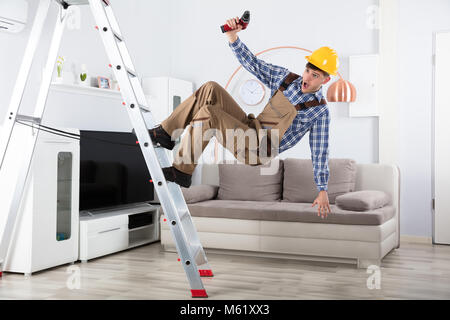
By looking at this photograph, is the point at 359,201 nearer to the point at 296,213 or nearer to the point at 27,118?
the point at 296,213

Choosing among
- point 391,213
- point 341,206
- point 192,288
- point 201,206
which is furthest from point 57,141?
point 391,213

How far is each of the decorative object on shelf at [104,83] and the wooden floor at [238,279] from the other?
1671 millimetres

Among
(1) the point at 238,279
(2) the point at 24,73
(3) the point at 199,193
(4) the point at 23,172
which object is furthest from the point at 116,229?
(2) the point at 24,73

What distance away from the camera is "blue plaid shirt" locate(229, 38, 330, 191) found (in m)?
3.17

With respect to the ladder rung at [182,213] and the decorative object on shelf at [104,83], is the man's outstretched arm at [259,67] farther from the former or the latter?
the decorative object on shelf at [104,83]

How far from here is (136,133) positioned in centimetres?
308

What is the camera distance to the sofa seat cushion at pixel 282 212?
4207mm

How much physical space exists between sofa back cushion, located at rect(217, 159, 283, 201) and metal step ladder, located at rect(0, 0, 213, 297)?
62.3 inches

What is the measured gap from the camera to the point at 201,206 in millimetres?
4742

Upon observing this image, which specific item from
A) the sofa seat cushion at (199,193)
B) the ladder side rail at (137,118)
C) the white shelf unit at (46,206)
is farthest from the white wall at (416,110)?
the white shelf unit at (46,206)

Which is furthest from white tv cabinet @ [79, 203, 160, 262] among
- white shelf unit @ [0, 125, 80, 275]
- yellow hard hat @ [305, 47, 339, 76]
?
yellow hard hat @ [305, 47, 339, 76]

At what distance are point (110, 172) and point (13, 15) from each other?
1655mm

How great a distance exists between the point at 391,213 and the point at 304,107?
6.29 feet
